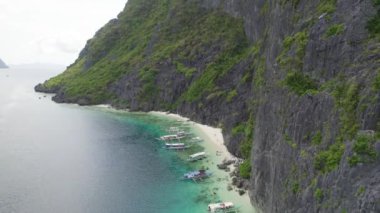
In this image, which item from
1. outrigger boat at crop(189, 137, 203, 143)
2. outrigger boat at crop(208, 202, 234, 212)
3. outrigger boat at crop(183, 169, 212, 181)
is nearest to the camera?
outrigger boat at crop(208, 202, 234, 212)

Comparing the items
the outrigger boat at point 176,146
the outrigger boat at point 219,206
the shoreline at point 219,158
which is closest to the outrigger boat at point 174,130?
the shoreline at point 219,158

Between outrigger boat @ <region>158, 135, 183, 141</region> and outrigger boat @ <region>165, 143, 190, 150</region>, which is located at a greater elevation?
outrigger boat @ <region>158, 135, 183, 141</region>

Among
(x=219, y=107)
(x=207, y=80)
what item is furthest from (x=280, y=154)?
(x=207, y=80)

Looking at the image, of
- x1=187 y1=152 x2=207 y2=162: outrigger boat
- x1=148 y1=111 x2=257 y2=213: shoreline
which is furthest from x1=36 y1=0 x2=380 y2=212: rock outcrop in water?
x1=187 y1=152 x2=207 y2=162: outrigger boat

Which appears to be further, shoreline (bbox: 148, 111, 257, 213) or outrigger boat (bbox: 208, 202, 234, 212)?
shoreline (bbox: 148, 111, 257, 213)

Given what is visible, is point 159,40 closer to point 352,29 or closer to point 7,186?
point 7,186

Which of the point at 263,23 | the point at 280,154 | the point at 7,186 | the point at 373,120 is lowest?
the point at 7,186

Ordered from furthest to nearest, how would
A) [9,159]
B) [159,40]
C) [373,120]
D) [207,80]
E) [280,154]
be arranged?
[159,40]
[207,80]
[9,159]
[280,154]
[373,120]

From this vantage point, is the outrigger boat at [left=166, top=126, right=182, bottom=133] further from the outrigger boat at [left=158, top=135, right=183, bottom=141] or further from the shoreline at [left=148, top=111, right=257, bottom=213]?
the outrigger boat at [left=158, top=135, right=183, bottom=141]
